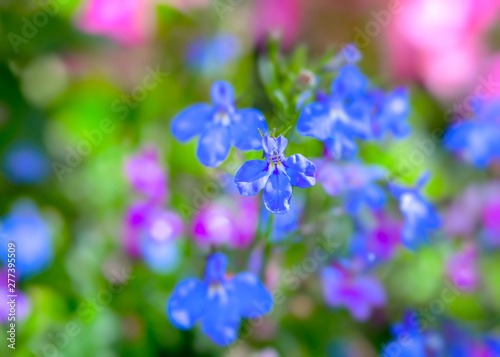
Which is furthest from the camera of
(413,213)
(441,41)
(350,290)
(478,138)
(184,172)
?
(441,41)

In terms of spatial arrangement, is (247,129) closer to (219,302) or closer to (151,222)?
(219,302)

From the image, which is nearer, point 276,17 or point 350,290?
point 350,290

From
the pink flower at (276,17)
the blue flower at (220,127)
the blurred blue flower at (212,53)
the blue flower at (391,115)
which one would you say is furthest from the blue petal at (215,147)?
the pink flower at (276,17)

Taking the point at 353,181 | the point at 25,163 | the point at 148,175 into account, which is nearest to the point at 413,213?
the point at 353,181

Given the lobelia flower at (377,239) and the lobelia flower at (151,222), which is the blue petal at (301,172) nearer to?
the lobelia flower at (377,239)

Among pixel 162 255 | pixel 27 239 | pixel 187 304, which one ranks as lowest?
pixel 27 239

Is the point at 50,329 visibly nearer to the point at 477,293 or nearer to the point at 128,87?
the point at 128,87

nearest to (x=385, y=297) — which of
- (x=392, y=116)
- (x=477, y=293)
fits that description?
(x=477, y=293)

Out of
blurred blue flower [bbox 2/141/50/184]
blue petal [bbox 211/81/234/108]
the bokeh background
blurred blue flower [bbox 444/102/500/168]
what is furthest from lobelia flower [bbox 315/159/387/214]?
blurred blue flower [bbox 2/141/50/184]
